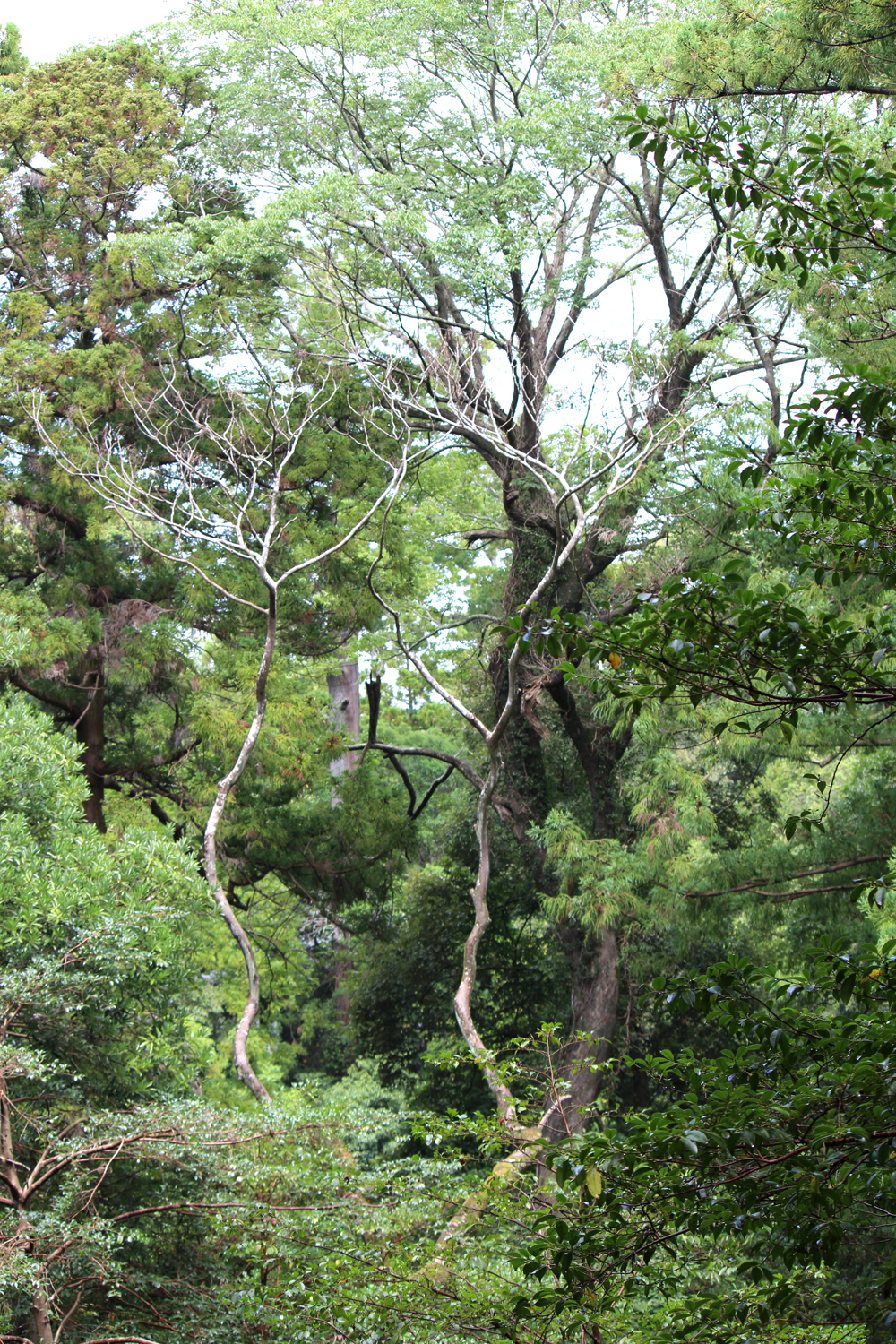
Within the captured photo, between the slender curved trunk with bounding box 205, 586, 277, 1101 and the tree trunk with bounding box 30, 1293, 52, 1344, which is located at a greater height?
the slender curved trunk with bounding box 205, 586, 277, 1101

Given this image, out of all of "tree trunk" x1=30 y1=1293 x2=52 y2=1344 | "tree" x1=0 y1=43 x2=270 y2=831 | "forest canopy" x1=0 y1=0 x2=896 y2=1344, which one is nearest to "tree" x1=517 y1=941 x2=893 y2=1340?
"forest canopy" x1=0 y1=0 x2=896 y2=1344

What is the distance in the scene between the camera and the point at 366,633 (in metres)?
13.7

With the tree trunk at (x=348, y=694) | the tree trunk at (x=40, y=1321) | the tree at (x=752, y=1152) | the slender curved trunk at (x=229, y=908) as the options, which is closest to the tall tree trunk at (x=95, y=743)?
the slender curved trunk at (x=229, y=908)

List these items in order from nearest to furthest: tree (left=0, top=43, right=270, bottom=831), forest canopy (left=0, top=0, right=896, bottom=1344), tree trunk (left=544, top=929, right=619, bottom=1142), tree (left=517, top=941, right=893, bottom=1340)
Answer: tree (left=517, top=941, right=893, bottom=1340) < forest canopy (left=0, top=0, right=896, bottom=1344) < tree trunk (left=544, top=929, right=619, bottom=1142) < tree (left=0, top=43, right=270, bottom=831)

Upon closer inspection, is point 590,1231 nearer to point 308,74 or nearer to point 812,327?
point 812,327

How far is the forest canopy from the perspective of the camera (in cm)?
500

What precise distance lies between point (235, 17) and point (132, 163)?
6.17 ft

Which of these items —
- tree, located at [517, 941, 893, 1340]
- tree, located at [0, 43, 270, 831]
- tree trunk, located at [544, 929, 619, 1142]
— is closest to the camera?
tree, located at [517, 941, 893, 1340]

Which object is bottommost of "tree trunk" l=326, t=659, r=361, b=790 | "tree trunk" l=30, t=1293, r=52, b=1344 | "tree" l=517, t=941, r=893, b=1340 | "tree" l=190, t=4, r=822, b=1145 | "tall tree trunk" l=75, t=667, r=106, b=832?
"tree trunk" l=30, t=1293, r=52, b=1344

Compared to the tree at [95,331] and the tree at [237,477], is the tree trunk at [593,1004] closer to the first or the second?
the tree at [237,477]

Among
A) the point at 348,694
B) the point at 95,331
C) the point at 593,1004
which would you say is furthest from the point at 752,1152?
the point at 348,694

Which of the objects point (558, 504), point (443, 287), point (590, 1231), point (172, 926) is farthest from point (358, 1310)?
point (443, 287)

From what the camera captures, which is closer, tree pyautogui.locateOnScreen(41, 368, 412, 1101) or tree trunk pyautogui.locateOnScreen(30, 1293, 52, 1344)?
tree trunk pyautogui.locateOnScreen(30, 1293, 52, 1344)

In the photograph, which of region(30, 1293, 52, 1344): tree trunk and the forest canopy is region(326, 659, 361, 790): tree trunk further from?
region(30, 1293, 52, 1344): tree trunk
